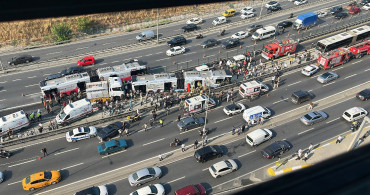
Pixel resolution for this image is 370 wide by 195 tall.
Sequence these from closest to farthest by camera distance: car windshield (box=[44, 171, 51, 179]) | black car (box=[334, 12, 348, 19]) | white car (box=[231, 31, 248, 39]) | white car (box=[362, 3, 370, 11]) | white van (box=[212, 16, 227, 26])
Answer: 1. car windshield (box=[44, 171, 51, 179])
2. white car (box=[231, 31, 248, 39])
3. black car (box=[334, 12, 348, 19])
4. white van (box=[212, 16, 227, 26])
5. white car (box=[362, 3, 370, 11])

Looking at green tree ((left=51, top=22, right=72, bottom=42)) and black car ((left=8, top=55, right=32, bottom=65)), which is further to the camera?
green tree ((left=51, top=22, right=72, bottom=42))

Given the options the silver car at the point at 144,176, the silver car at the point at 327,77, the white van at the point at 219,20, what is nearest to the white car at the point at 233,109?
the silver car at the point at 144,176

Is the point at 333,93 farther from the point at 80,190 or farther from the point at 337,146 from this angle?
the point at 80,190

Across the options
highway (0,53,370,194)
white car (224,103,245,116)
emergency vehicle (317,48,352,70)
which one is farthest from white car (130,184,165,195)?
emergency vehicle (317,48,352,70)

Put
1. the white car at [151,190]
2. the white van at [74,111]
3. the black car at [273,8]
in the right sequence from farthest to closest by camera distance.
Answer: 1. the black car at [273,8]
2. the white van at [74,111]
3. the white car at [151,190]

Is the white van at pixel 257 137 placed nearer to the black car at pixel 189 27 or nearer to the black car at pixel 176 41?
the black car at pixel 176 41

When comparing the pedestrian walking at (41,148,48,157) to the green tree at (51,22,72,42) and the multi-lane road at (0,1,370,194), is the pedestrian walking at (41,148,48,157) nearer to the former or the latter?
the multi-lane road at (0,1,370,194)
